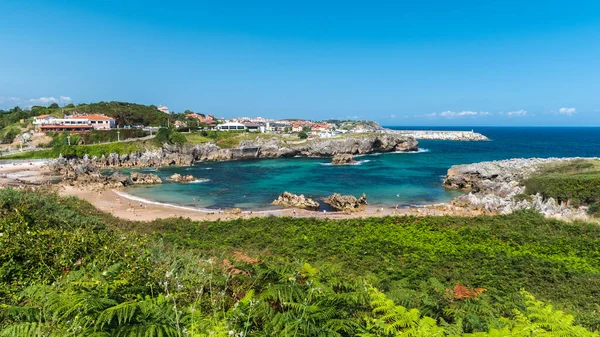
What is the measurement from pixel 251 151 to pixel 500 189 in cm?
6038

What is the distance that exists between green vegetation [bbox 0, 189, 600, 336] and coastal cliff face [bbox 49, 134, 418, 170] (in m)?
50.1

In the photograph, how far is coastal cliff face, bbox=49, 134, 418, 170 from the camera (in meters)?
66.8

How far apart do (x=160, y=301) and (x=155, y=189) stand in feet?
149

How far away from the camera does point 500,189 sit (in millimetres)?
38688

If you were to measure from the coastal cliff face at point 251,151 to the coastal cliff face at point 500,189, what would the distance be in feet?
143

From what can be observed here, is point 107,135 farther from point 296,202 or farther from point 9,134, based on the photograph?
point 296,202

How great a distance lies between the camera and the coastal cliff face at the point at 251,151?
6681 cm

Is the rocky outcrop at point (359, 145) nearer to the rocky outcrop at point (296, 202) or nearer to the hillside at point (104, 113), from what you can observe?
the rocky outcrop at point (296, 202)

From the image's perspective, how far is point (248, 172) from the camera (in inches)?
2430

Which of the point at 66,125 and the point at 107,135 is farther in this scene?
the point at 66,125

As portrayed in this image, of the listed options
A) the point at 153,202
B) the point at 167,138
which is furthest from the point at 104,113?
the point at 153,202

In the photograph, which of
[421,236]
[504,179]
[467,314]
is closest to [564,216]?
[421,236]

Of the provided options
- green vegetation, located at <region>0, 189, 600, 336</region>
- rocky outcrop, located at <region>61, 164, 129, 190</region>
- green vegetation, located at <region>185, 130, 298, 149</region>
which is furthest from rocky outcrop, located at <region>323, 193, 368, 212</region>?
green vegetation, located at <region>185, 130, 298, 149</region>

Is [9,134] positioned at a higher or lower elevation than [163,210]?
higher
